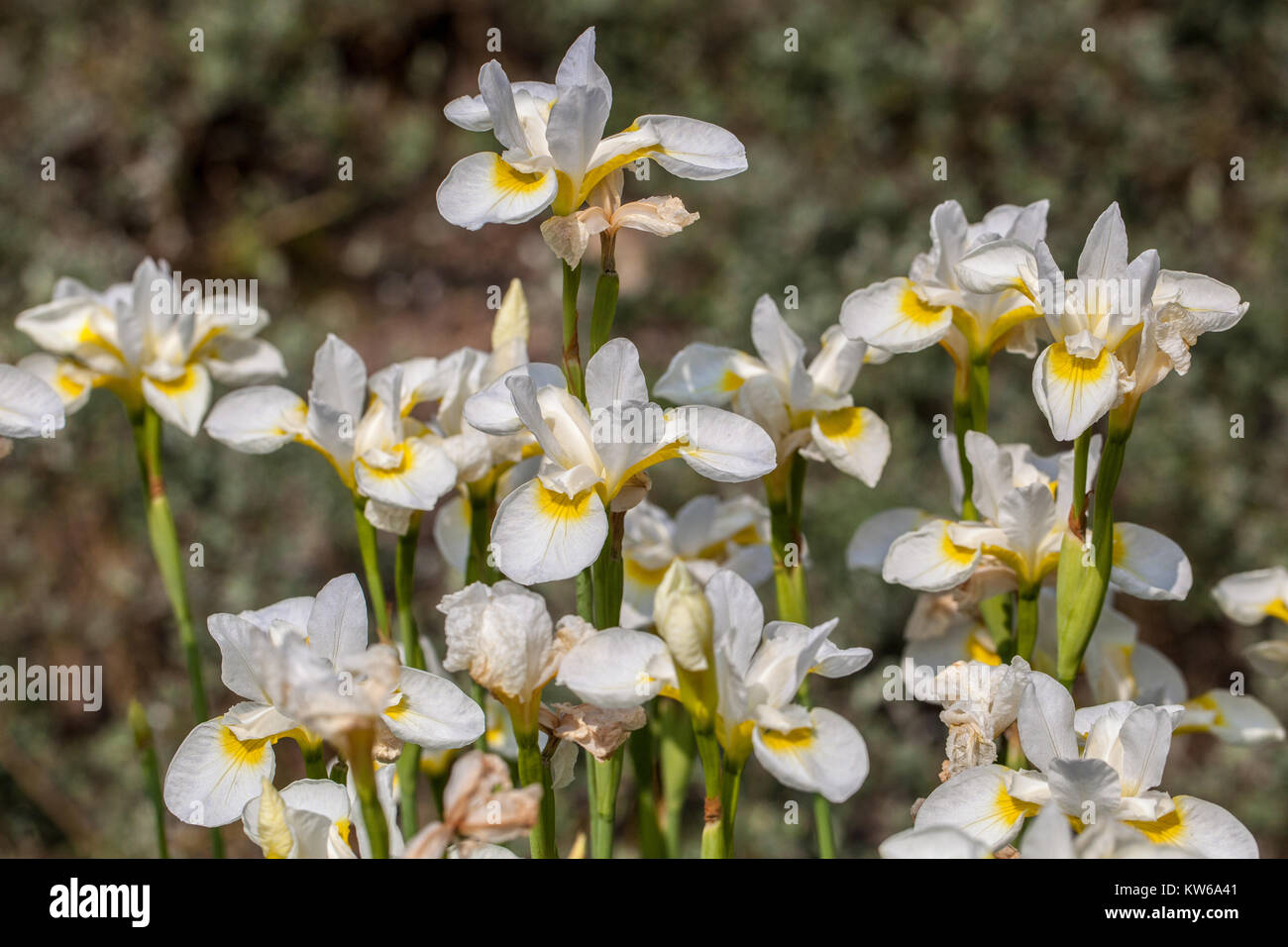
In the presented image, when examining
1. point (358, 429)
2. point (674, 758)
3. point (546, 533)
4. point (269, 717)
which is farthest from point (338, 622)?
point (674, 758)

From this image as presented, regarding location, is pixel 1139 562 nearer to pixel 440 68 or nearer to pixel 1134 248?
pixel 1134 248

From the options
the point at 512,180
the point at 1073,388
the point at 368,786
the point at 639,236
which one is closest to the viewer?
the point at 368,786

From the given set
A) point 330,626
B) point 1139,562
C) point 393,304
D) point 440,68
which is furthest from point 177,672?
point 1139,562

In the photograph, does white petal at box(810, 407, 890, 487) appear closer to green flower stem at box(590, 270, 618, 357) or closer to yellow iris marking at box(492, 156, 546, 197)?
green flower stem at box(590, 270, 618, 357)

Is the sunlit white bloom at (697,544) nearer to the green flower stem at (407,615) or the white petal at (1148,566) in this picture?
the green flower stem at (407,615)

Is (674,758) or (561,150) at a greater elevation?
(561,150)

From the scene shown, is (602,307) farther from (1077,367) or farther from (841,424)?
(1077,367)
